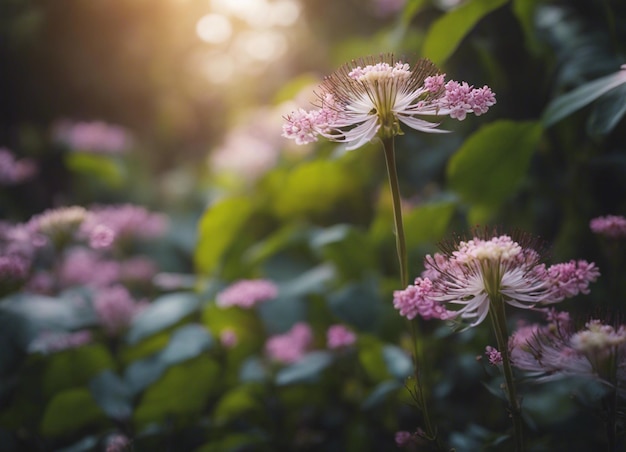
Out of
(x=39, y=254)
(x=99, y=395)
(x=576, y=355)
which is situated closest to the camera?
(x=576, y=355)

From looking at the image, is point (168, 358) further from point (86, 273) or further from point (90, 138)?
point (90, 138)

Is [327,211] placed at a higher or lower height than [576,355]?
higher

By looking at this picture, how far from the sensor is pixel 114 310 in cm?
81

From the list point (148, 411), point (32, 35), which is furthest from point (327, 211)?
point (32, 35)

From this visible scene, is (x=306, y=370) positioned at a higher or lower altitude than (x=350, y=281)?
lower

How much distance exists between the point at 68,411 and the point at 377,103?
565 mm

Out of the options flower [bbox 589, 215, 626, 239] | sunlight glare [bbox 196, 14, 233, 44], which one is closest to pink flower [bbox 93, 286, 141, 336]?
flower [bbox 589, 215, 626, 239]

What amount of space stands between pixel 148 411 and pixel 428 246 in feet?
1.58

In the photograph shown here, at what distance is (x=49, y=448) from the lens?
29.6 inches

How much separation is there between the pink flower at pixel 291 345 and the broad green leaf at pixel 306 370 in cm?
6

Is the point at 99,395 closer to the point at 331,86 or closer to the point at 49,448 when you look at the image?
the point at 49,448

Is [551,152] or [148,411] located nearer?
[148,411]

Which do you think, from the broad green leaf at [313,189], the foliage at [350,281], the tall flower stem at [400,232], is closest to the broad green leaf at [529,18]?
the foliage at [350,281]

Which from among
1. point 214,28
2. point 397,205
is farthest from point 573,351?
point 214,28
